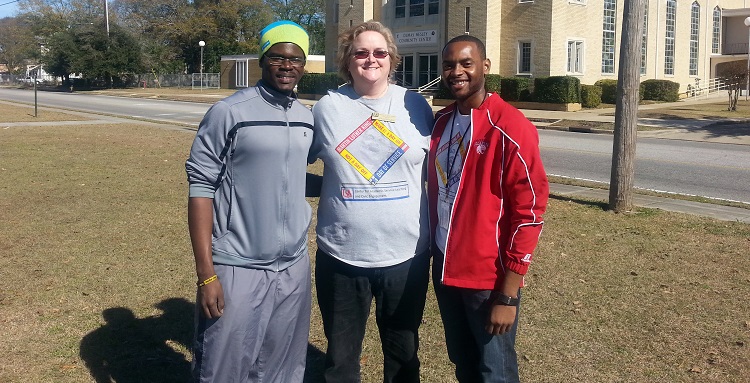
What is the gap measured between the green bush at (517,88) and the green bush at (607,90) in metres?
3.64

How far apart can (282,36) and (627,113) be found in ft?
21.5

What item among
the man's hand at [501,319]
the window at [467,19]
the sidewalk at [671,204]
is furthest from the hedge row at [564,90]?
the man's hand at [501,319]

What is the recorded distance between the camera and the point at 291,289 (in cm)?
325

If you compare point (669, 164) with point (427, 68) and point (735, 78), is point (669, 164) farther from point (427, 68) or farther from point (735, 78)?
point (427, 68)

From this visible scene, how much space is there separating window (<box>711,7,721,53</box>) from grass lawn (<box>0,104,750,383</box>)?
42.1 m

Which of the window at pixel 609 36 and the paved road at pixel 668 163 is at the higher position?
the window at pixel 609 36

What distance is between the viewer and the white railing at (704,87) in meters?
42.9

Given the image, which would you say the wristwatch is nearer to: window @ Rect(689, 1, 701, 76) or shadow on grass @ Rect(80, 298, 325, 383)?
shadow on grass @ Rect(80, 298, 325, 383)

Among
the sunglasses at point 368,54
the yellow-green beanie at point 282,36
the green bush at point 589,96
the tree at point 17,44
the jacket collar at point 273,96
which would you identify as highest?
the tree at point 17,44

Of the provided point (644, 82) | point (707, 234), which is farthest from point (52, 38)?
point (707, 234)

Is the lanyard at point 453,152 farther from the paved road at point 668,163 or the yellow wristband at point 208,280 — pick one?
the paved road at point 668,163

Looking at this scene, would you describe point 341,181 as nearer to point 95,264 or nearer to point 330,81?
point 95,264

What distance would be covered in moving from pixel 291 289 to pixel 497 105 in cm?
115

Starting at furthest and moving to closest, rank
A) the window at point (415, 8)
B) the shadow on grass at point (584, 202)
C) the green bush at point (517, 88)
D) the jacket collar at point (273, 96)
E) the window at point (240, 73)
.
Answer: the window at point (240, 73) < the window at point (415, 8) < the green bush at point (517, 88) < the shadow on grass at point (584, 202) < the jacket collar at point (273, 96)
